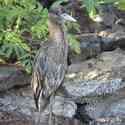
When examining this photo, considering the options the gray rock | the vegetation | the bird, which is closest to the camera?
the bird

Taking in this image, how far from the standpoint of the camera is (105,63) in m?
6.02

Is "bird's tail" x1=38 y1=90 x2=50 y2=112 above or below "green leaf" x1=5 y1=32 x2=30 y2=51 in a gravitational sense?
below

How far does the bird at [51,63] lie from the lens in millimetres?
4289

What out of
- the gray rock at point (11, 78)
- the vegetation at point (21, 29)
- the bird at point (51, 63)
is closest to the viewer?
the bird at point (51, 63)

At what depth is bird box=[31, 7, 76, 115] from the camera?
429 centimetres

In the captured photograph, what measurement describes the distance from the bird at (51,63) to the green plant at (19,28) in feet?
3.95

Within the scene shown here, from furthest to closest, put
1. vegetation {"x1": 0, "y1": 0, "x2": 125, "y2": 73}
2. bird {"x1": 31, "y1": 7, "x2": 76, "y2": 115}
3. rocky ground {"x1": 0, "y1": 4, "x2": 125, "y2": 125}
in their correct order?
vegetation {"x1": 0, "y1": 0, "x2": 125, "y2": 73} < rocky ground {"x1": 0, "y1": 4, "x2": 125, "y2": 125} < bird {"x1": 31, "y1": 7, "x2": 76, "y2": 115}

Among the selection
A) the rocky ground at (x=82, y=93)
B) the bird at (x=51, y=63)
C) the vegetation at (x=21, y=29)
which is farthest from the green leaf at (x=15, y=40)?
the bird at (x=51, y=63)

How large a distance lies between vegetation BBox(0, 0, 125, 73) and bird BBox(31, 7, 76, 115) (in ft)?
3.93

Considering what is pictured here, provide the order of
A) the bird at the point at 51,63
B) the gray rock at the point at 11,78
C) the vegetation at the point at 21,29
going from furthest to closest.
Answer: the vegetation at the point at 21,29
the gray rock at the point at 11,78
the bird at the point at 51,63

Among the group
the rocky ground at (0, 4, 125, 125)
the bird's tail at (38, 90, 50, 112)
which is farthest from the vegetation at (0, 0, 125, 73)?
the bird's tail at (38, 90, 50, 112)

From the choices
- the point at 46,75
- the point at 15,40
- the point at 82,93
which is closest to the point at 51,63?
the point at 46,75

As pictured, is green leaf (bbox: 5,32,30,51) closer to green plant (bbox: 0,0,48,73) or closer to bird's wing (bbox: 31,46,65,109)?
green plant (bbox: 0,0,48,73)

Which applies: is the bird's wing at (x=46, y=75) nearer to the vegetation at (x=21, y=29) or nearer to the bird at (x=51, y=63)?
the bird at (x=51, y=63)
